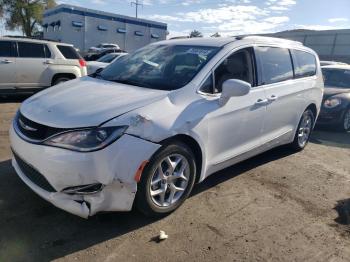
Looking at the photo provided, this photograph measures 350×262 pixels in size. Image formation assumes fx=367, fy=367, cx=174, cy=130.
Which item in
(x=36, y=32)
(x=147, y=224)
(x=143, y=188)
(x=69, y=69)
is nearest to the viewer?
(x=143, y=188)

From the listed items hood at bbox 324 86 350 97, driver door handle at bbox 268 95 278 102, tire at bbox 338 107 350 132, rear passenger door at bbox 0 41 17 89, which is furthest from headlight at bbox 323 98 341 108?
rear passenger door at bbox 0 41 17 89

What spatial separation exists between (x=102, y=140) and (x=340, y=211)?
2.75 meters

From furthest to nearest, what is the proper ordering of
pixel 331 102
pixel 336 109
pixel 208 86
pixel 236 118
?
pixel 331 102 < pixel 336 109 < pixel 236 118 < pixel 208 86

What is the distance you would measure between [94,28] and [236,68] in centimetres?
4671

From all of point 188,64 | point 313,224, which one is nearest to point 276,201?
point 313,224

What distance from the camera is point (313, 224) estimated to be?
3.70 meters

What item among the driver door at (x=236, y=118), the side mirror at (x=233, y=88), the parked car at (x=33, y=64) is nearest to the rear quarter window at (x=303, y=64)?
the driver door at (x=236, y=118)

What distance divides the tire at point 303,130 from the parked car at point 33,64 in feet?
21.0

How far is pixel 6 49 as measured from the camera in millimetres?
9078

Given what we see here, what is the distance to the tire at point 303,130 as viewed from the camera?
5.85 meters

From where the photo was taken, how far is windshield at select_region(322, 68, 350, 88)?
8.95 metres

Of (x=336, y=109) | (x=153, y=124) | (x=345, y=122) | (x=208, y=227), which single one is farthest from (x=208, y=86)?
(x=345, y=122)

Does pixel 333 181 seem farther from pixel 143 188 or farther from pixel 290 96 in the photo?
pixel 143 188

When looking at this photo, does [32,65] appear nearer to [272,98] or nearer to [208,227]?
[272,98]
